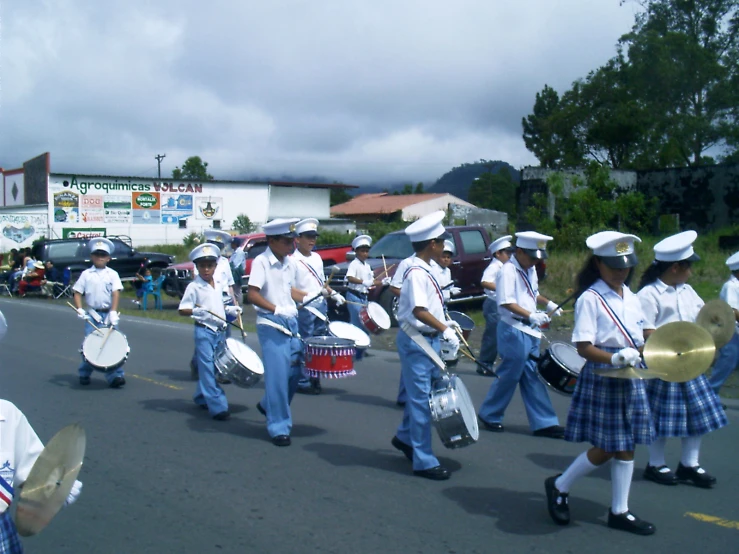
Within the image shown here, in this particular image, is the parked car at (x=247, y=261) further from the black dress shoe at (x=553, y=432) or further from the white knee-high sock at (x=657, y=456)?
the white knee-high sock at (x=657, y=456)

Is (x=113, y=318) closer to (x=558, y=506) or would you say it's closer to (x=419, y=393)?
(x=419, y=393)

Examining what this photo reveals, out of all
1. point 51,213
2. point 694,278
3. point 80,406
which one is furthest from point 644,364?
point 51,213

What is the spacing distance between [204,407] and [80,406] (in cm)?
142

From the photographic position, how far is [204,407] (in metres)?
8.41

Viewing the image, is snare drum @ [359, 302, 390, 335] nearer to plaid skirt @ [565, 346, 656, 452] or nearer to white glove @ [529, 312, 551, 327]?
white glove @ [529, 312, 551, 327]

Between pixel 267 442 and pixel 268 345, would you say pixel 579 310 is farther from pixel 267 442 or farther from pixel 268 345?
pixel 267 442

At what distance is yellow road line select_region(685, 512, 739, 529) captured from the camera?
4.92 meters

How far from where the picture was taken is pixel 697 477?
5.65 metres

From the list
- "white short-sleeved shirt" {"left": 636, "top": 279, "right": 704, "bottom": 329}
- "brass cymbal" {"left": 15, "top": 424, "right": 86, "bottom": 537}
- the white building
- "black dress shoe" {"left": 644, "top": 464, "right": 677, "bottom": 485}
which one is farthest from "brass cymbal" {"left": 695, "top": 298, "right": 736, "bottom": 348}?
the white building

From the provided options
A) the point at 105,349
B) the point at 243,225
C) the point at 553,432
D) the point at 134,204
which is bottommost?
the point at 553,432

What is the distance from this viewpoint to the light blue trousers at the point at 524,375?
23.1ft

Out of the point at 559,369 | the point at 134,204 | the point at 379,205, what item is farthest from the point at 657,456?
the point at 379,205

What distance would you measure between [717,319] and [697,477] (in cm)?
116

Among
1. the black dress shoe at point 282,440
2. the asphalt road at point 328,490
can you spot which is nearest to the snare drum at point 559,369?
the asphalt road at point 328,490
